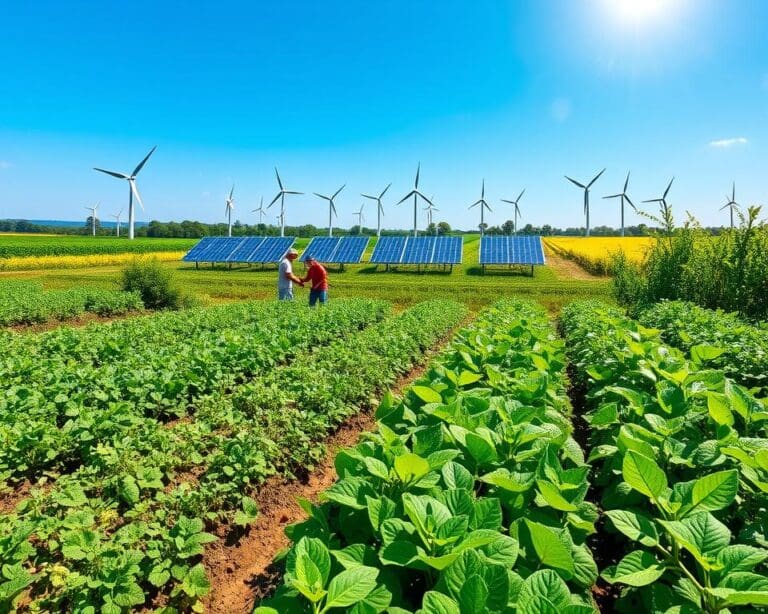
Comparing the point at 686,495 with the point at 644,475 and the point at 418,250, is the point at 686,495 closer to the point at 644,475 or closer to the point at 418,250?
the point at 644,475

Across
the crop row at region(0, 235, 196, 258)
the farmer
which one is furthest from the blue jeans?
the crop row at region(0, 235, 196, 258)

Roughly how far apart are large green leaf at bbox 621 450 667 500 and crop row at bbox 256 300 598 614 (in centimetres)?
20

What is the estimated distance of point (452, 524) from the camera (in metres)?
1.66

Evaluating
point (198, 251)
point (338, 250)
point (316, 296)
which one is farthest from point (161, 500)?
point (198, 251)

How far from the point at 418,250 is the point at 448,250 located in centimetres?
248

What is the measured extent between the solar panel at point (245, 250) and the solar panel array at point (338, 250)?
455 centimetres

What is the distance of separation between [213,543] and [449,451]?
2.52m

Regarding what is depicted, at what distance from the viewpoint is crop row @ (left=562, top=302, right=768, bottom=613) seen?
153 centimetres

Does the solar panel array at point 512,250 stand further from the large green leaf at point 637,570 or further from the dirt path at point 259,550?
the large green leaf at point 637,570

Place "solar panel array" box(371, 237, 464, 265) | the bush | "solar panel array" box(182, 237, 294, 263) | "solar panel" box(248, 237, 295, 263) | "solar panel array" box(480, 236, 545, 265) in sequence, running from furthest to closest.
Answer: "solar panel array" box(182, 237, 294, 263)
"solar panel" box(248, 237, 295, 263)
"solar panel array" box(371, 237, 464, 265)
"solar panel array" box(480, 236, 545, 265)
the bush

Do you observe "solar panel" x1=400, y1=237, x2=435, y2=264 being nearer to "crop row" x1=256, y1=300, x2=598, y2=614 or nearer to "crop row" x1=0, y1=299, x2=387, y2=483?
"crop row" x1=0, y1=299, x2=387, y2=483

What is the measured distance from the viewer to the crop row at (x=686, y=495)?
153 cm

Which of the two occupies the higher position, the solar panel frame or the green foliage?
the solar panel frame

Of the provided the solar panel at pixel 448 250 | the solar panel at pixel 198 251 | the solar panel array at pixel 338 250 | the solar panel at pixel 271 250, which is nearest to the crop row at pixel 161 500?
the solar panel at pixel 448 250
